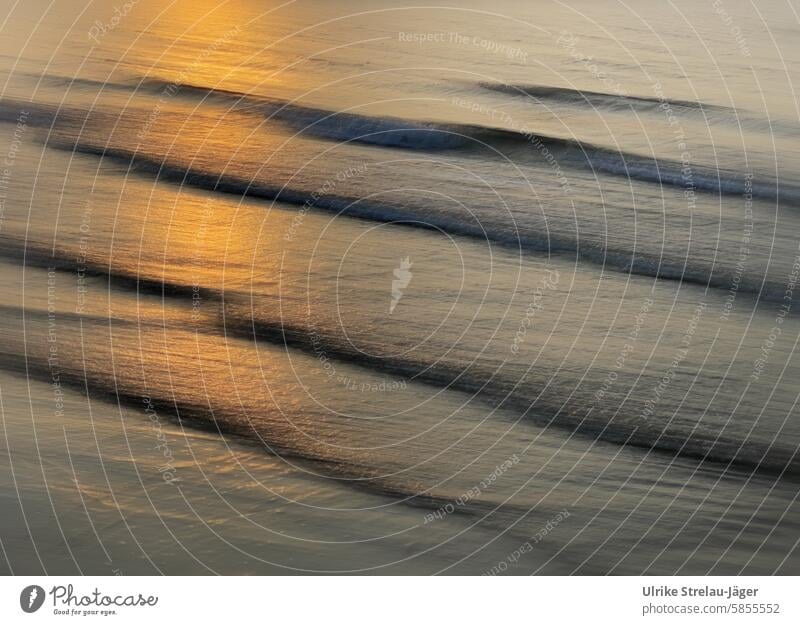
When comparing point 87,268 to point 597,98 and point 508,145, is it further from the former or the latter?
point 597,98

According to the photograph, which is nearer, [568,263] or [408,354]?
[408,354]

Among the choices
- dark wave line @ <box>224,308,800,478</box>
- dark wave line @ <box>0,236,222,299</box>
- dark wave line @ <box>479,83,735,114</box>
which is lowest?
dark wave line @ <box>224,308,800,478</box>

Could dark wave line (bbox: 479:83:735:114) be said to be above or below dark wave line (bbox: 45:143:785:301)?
above

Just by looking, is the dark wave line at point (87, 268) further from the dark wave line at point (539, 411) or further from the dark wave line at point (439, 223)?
the dark wave line at point (439, 223)

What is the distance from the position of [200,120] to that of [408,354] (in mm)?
1648

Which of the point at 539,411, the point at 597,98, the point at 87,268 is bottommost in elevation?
the point at 539,411

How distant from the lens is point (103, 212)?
371cm

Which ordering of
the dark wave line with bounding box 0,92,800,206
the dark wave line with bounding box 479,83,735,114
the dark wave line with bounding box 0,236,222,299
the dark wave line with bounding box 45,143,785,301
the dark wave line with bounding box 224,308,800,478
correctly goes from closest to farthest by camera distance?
the dark wave line with bounding box 224,308,800,478, the dark wave line with bounding box 0,236,222,299, the dark wave line with bounding box 45,143,785,301, the dark wave line with bounding box 0,92,800,206, the dark wave line with bounding box 479,83,735,114

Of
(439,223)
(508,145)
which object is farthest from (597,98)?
(439,223)

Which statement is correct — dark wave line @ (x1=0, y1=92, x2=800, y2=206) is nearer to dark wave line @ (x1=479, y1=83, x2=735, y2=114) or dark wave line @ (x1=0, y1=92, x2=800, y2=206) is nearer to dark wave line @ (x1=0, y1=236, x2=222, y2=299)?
dark wave line @ (x1=479, y1=83, x2=735, y2=114)

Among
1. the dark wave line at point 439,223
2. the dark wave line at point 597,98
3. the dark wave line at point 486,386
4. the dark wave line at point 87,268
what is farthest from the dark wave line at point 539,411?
the dark wave line at point 597,98

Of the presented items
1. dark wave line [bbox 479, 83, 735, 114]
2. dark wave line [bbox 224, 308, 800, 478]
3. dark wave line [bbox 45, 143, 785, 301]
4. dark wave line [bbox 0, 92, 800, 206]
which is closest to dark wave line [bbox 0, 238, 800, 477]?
dark wave line [bbox 224, 308, 800, 478]

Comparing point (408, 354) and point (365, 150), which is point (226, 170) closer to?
point (365, 150)

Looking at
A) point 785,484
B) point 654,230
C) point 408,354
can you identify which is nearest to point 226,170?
point 408,354
